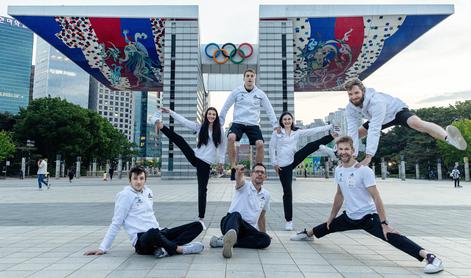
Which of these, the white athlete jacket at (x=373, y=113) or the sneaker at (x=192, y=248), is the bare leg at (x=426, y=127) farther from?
the sneaker at (x=192, y=248)

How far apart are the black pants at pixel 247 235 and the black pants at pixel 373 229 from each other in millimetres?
992

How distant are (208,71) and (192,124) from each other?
37.5 m

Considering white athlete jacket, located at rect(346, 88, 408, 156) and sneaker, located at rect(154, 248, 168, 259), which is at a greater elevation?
white athlete jacket, located at rect(346, 88, 408, 156)

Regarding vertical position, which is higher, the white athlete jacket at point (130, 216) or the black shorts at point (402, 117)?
the black shorts at point (402, 117)

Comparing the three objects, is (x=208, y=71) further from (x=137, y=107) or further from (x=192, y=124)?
(x=137, y=107)

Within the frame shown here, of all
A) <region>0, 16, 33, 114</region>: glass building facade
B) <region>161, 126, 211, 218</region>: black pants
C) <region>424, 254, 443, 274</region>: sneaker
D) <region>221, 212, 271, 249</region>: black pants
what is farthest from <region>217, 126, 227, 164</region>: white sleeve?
<region>0, 16, 33, 114</region>: glass building facade

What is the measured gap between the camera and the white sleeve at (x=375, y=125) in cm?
511

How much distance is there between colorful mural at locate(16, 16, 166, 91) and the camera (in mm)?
32906

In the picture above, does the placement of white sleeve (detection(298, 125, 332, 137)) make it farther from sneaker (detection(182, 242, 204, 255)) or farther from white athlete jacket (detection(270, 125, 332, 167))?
sneaker (detection(182, 242, 204, 255))

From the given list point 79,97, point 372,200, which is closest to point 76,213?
point 372,200

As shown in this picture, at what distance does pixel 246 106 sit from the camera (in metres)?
6.85

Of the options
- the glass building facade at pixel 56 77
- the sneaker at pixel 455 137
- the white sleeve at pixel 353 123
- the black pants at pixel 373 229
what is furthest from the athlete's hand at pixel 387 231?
the glass building facade at pixel 56 77

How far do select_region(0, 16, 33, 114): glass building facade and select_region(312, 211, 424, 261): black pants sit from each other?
14494 centimetres

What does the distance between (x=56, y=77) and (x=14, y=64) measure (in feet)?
57.4
